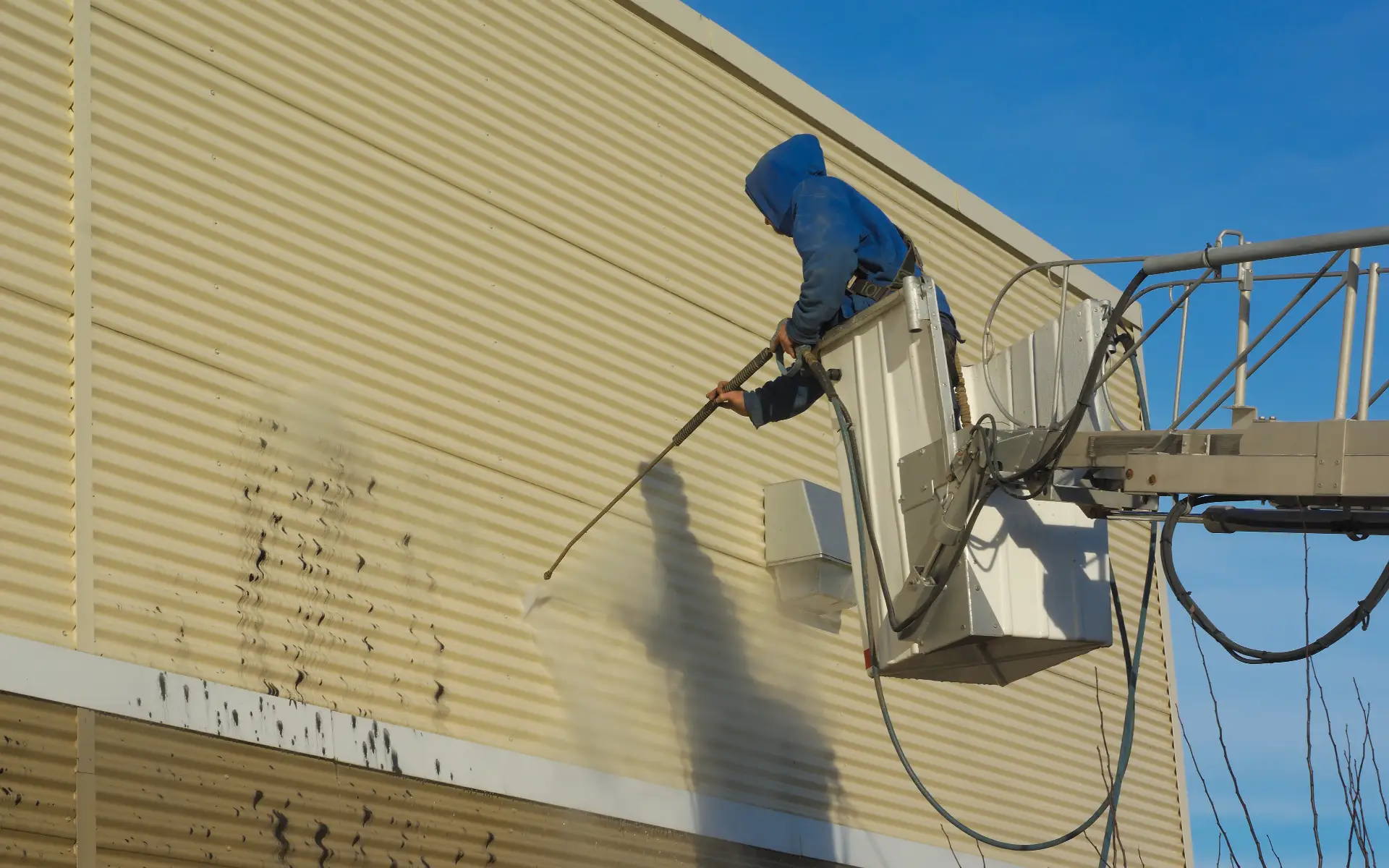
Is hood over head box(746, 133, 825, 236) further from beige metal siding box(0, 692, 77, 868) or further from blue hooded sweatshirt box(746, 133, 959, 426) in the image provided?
beige metal siding box(0, 692, 77, 868)

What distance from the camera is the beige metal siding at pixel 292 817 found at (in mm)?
6613

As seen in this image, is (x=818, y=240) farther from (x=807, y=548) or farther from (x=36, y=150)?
(x=36, y=150)

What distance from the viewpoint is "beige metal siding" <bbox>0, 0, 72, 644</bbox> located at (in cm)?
665

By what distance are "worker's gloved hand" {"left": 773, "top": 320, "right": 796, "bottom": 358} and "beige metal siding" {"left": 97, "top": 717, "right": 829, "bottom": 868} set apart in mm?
2388

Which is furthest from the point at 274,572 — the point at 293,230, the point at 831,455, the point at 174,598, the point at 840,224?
the point at 831,455

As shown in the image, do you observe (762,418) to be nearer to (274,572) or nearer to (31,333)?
(274,572)

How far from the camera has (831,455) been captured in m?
11.2

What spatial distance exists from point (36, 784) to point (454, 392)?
3.02m

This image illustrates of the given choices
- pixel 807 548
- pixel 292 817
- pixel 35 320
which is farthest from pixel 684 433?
pixel 35 320

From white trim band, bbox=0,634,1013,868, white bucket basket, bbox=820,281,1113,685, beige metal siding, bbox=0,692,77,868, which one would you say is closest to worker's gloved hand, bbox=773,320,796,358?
white bucket basket, bbox=820,281,1113,685

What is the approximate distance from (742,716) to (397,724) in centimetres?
256

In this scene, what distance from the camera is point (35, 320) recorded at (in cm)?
698

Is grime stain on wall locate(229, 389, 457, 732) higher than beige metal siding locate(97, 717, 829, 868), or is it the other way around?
grime stain on wall locate(229, 389, 457, 732)

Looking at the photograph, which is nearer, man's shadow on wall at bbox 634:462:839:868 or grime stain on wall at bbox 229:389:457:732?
grime stain on wall at bbox 229:389:457:732
